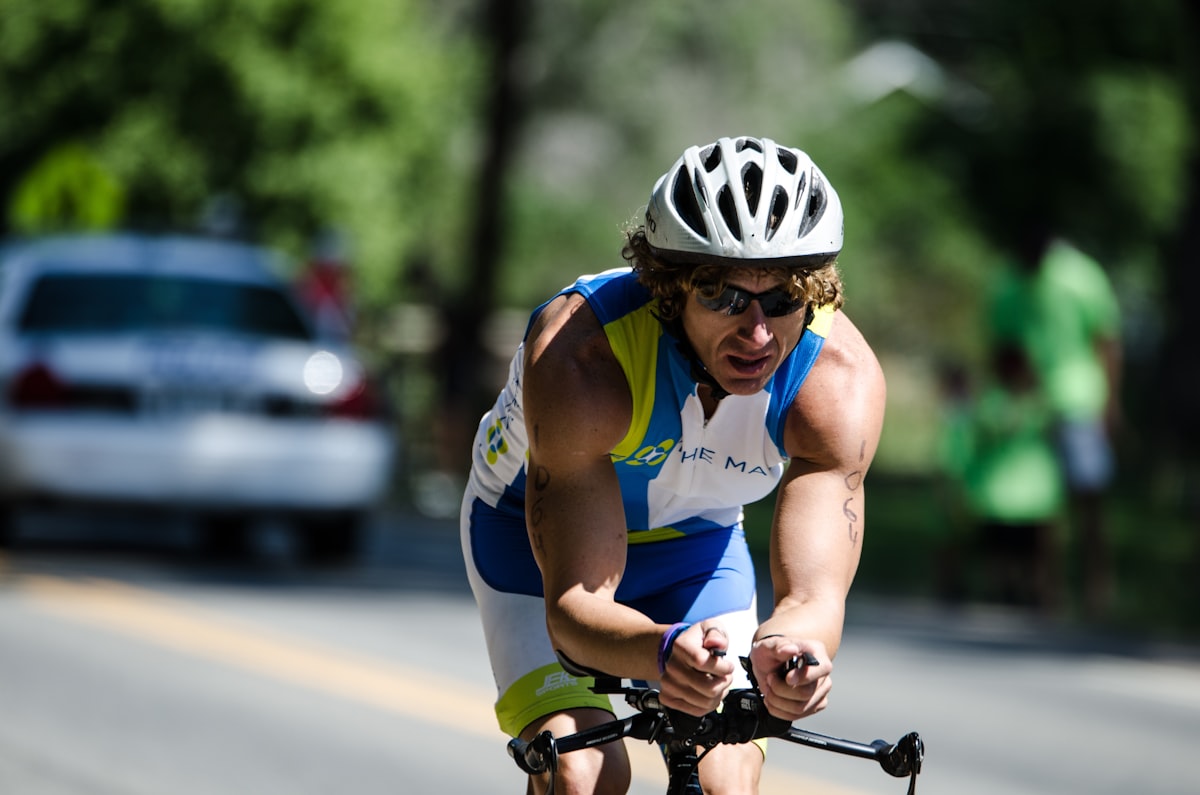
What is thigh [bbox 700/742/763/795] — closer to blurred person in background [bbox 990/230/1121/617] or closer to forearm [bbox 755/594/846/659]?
forearm [bbox 755/594/846/659]

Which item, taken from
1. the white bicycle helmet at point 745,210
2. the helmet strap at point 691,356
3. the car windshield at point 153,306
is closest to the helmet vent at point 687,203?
the white bicycle helmet at point 745,210

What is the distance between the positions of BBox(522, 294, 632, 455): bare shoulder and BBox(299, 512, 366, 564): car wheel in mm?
8932

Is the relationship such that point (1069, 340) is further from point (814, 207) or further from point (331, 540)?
point (814, 207)

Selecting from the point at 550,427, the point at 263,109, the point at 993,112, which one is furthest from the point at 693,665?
the point at 993,112

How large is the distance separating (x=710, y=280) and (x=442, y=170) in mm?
22960

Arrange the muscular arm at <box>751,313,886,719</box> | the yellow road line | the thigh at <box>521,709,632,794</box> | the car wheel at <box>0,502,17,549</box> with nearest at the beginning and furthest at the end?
1. the muscular arm at <box>751,313,886,719</box>
2. the thigh at <box>521,709,632,794</box>
3. the yellow road line
4. the car wheel at <box>0,502,17,549</box>

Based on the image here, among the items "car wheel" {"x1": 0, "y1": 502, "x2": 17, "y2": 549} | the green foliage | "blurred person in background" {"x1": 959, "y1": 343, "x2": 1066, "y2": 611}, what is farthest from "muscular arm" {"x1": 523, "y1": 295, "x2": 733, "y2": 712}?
the green foliage

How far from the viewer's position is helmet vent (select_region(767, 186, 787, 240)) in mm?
3617

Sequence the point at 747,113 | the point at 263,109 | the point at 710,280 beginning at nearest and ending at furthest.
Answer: the point at 710,280, the point at 263,109, the point at 747,113

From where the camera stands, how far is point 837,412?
374cm

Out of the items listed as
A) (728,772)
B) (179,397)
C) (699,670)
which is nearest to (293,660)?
(179,397)

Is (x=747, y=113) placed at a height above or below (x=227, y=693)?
above

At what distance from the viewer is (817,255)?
365 centimetres

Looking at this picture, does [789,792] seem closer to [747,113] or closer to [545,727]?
[545,727]
